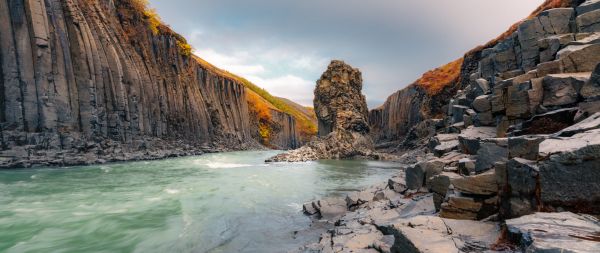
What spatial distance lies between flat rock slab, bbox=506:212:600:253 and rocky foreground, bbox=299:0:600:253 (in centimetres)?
1

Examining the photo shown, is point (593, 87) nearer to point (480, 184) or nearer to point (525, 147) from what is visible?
point (525, 147)

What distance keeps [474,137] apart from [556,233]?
7653 millimetres

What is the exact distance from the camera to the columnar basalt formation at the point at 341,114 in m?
53.9

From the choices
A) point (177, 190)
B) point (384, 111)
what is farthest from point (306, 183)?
point (384, 111)

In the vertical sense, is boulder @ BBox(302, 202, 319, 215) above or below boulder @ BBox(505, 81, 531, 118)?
below

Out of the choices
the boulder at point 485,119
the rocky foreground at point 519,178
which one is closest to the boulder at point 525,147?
the rocky foreground at point 519,178

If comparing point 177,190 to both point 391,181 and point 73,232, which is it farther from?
point 391,181

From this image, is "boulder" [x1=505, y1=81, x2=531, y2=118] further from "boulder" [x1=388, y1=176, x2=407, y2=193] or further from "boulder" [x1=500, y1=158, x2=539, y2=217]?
"boulder" [x1=388, y1=176, x2=407, y2=193]

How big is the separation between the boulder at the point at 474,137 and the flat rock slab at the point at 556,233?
623cm

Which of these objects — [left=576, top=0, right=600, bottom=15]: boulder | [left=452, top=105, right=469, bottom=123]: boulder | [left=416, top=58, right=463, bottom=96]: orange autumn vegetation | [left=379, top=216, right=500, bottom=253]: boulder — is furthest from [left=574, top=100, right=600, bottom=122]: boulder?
[left=416, top=58, right=463, bottom=96]: orange autumn vegetation

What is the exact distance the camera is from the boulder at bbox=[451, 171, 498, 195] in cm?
691

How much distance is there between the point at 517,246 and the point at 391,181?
34.1 feet

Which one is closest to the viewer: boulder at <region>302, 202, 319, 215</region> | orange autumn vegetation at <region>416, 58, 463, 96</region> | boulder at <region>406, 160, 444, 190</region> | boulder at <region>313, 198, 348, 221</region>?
boulder at <region>406, 160, 444, 190</region>

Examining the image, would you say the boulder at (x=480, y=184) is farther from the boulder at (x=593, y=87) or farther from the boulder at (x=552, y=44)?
the boulder at (x=552, y=44)
